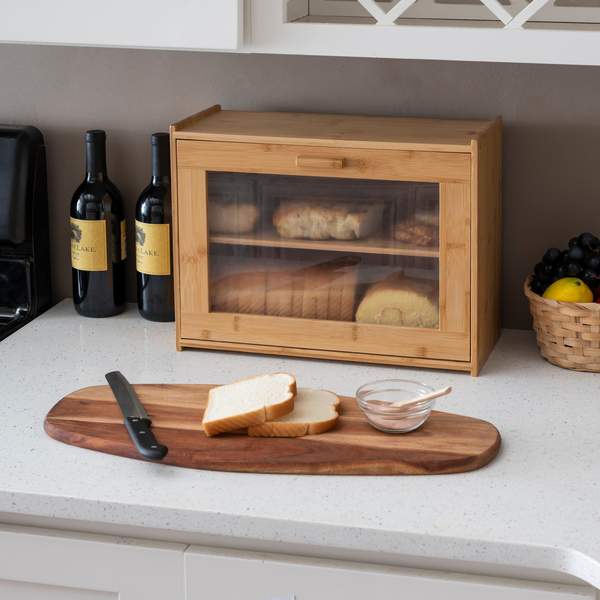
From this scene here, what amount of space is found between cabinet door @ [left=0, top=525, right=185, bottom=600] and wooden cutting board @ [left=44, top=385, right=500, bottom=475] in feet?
0.45

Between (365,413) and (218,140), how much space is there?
0.54m

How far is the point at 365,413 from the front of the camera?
1.67 meters

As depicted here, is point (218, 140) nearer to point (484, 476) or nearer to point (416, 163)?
point (416, 163)

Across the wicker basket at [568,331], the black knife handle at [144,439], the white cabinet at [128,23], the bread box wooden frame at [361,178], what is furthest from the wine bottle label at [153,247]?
the wicker basket at [568,331]

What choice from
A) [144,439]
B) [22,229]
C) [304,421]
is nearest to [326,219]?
[304,421]

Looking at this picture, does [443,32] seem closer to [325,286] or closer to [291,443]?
[325,286]

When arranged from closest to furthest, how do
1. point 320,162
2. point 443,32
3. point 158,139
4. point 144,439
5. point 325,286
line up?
point 144,439
point 443,32
point 320,162
point 325,286
point 158,139

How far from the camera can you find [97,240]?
7.04 ft

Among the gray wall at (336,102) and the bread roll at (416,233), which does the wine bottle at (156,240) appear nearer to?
the gray wall at (336,102)

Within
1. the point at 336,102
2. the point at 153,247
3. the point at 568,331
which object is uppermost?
the point at 336,102

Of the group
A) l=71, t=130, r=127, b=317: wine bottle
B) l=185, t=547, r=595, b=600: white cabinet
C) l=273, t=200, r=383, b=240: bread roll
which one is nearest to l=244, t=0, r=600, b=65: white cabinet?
l=273, t=200, r=383, b=240: bread roll

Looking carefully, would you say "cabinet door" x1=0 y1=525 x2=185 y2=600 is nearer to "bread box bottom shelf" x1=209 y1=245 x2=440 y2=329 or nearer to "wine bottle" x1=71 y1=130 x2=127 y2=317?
"bread box bottom shelf" x1=209 y1=245 x2=440 y2=329

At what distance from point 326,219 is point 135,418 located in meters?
0.49

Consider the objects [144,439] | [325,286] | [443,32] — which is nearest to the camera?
[144,439]
